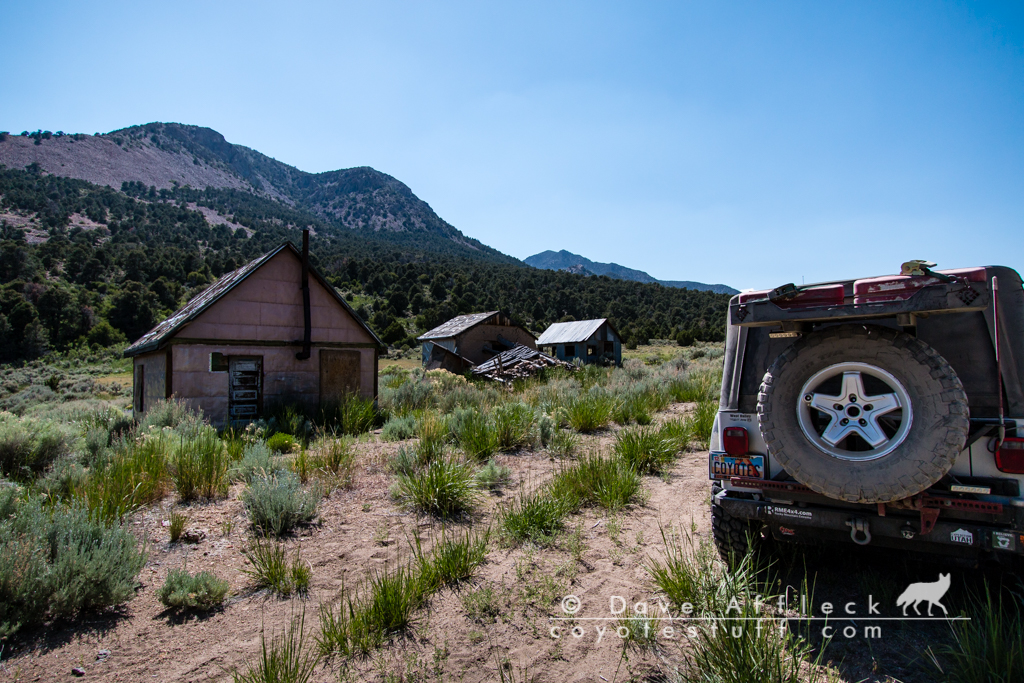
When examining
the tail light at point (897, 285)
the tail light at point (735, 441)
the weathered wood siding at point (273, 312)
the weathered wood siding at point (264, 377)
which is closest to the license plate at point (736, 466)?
the tail light at point (735, 441)

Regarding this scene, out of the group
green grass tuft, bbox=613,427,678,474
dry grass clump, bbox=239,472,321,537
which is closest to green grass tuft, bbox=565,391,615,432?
green grass tuft, bbox=613,427,678,474

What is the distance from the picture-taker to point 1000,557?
10.0ft

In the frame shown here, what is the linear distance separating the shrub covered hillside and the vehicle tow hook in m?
46.3

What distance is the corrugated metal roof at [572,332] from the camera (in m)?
38.4

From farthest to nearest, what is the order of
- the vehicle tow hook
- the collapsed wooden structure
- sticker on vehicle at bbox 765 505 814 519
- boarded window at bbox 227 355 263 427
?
1. the collapsed wooden structure
2. boarded window at bbox 227 355 263 427
3. sticker on vehicle at bbox 765 505 814 519
4. the vehicle tow hook

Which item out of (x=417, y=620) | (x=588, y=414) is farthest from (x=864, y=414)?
(x=588, y=414)

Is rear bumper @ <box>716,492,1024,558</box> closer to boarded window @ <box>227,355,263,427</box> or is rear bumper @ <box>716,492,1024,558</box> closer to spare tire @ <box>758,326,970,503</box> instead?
spare tire @ <box>758,326,970,503</box>

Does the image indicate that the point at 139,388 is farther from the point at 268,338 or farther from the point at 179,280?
the point at 179,280

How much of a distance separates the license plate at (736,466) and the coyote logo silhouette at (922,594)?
123 cm

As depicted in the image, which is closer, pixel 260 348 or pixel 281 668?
pixel 281 668

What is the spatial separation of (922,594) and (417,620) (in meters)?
3.63

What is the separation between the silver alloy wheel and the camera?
3.13 m

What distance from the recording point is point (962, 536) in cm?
305

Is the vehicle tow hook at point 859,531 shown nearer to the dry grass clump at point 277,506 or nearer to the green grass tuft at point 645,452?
the green grass tuft at point 645,452
